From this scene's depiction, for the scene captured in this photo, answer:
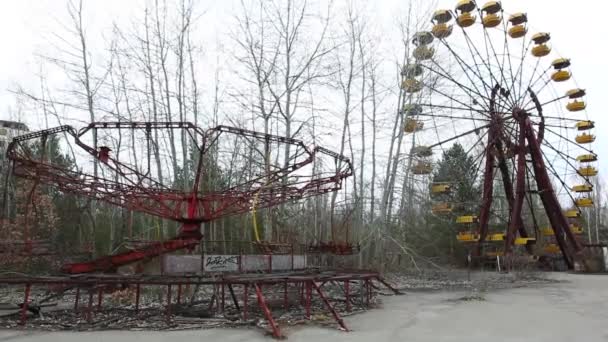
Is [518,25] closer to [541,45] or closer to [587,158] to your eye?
[541,45]

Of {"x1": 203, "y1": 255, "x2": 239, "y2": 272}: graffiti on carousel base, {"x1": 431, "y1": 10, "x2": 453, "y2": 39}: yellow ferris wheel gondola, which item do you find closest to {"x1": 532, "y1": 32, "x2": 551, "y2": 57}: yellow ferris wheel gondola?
{"x1": 431, "y1": 10, "x2": 453, "y2": 39}: yellow ferris wheel gondola

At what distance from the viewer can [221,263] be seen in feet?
39.5

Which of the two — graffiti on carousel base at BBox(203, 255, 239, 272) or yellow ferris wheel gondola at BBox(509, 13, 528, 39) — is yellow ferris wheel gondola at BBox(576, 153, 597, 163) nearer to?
yellow ferris wheel gondola at BBox(509, 13, 528, 39)

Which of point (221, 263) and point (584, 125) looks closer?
point (221, 263)

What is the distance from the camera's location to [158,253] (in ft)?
40.8

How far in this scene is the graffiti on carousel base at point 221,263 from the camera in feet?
38.8

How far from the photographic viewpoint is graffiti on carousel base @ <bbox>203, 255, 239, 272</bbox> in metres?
11.8

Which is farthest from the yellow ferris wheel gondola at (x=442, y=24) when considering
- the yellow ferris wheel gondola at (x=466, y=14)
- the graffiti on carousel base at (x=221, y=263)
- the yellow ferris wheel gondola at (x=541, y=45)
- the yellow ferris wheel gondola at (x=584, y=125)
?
the graffiti on carousel base at (x=221, y=263)

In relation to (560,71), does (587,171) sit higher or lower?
lower

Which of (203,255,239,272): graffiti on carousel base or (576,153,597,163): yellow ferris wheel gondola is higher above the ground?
(576,153,597,163): yellow ferris wheel gondola

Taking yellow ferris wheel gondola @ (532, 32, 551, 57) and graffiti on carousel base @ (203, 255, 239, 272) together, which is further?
yellow ferris wheel gondola @ (532, 32, 551, 57)

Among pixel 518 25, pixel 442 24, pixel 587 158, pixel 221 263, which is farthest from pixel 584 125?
pixel 221 263

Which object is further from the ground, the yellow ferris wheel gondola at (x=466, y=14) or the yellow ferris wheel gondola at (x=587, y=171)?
the yellow ferris wheel gondola at (x=466, y=14)

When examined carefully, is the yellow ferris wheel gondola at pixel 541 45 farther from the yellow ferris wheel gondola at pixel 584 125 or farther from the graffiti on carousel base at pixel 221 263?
the graffiti on carousel base at pixel 221 263
